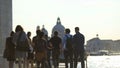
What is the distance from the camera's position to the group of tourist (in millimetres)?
18875

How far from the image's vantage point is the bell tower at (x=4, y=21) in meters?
25.0

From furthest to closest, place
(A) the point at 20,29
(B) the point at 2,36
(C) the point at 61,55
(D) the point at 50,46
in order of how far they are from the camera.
A: (B) the point at 2,36 → (C) the point at 61,55 → (D) the point at 50,46 → (A) the point at 20,29

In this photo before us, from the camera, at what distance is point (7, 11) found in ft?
83.6

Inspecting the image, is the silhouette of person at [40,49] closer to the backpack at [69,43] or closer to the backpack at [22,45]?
the backpack at [22,45]

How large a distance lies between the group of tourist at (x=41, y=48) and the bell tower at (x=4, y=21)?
311 centimetres

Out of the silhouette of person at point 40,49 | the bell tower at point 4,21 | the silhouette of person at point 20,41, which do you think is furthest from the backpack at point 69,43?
the bell tower at point 4,21

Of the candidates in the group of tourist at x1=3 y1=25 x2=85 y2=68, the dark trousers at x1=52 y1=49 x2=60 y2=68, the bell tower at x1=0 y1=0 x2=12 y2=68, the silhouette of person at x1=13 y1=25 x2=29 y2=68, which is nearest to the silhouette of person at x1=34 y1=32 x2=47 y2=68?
the group of tourist at x1=3 y1=25 x2=85 y2=68

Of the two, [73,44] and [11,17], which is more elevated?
[11,17]

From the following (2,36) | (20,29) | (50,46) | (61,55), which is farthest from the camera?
(2,36)

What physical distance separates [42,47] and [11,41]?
1207mm

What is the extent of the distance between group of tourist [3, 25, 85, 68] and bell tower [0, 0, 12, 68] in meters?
3.11

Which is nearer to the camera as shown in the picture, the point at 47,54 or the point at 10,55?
the point at 10,55

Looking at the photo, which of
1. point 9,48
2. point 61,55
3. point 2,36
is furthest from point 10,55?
point 2,36

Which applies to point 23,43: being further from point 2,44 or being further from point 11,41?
point 2,44
